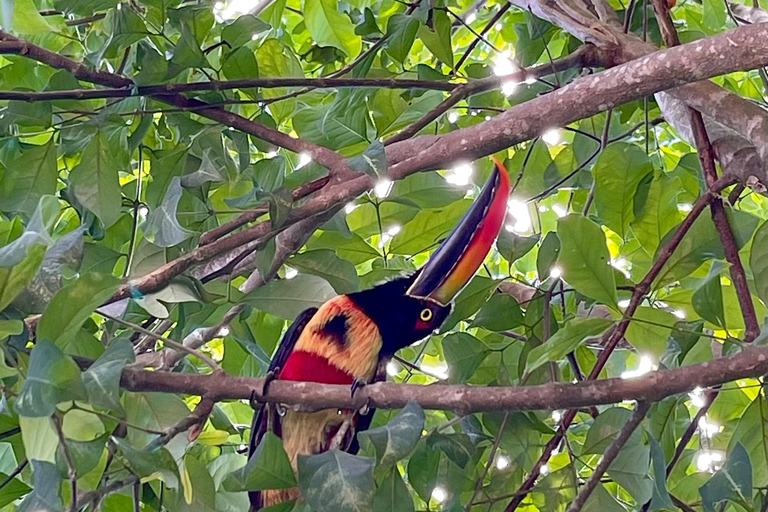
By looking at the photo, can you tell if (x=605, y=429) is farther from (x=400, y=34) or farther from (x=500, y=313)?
(x=400, y=34)

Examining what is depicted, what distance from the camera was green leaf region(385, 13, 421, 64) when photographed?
1.32m

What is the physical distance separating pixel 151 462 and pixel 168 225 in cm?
29

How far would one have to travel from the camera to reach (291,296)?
1.15m

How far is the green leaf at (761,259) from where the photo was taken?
40.5 inches

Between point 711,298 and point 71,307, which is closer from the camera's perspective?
point 71,307

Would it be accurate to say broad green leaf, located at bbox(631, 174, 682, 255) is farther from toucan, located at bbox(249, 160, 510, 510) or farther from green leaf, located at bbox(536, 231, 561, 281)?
toucan, located at bbox(249, 160, 510, 510)

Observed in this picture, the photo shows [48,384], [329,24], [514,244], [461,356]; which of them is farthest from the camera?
[329,24]

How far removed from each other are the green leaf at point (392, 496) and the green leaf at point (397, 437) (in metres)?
0.07

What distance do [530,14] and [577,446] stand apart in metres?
0.83

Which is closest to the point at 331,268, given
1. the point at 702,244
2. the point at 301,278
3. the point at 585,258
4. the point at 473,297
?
the point at 301,278

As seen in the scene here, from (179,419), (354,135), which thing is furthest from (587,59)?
(179,419)

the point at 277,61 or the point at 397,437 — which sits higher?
the point at 277,61

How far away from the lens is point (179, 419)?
111 centimetres

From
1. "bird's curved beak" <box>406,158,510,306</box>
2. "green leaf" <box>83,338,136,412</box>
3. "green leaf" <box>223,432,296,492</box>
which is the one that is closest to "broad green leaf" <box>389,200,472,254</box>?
"bird's curved beak" <box>406,158,510,306</box>
